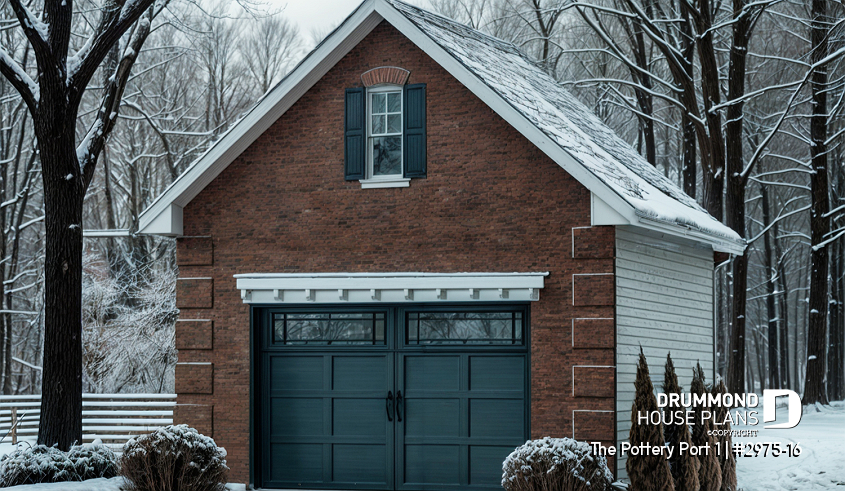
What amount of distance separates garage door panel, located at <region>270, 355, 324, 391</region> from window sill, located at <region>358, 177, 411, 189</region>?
2.72 meters

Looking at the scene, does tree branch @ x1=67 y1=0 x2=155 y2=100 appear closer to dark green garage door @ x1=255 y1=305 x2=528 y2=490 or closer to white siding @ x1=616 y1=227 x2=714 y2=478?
dark green garage door @ x1=255 y1=305 x2=528 y2=490

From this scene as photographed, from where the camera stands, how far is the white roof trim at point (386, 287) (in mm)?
13320

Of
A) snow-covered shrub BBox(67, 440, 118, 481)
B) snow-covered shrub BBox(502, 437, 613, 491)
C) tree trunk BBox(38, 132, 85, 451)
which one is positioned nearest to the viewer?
snow-covered shrub BBox(502, 437, 613, 491)

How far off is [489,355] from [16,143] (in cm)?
2267

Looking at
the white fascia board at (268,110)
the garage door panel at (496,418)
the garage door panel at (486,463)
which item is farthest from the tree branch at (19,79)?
the garage door panel at (486,463)

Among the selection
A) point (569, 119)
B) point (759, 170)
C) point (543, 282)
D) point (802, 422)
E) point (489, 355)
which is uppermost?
point (759, 170)

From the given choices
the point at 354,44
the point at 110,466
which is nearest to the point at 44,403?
the point at 110,466

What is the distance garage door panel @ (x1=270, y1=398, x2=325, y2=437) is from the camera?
565 inches

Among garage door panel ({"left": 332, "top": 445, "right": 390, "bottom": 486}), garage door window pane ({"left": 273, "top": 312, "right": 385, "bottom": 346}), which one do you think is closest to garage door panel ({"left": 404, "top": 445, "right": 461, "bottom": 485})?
garage door panel ({"left": 332, "top": 445, "right": 390, "bottom": 486})

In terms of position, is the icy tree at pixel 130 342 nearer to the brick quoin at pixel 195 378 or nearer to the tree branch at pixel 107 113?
the brick quoin at pixel 195 378

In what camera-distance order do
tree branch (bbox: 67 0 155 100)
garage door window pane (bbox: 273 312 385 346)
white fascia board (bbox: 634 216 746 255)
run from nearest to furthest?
white fascia board (bbox: 634 216 746 255)
tree branch (bbox: 67 0 155 100)
garage door window pane (bbox: 273 312 385 346)

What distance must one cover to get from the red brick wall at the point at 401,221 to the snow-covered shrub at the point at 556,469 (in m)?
1.42

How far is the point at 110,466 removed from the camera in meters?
12.5

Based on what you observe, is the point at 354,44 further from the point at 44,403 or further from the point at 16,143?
the point at 16,143
